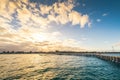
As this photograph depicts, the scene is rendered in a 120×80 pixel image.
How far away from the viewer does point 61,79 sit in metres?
21.6

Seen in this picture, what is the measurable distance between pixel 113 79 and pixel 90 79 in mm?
3814

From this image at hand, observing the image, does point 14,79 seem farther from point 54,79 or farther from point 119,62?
point 119,62

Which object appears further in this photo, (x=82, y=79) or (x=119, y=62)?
(x=119, y=62)

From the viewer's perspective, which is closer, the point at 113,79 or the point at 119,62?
the point at 113,79

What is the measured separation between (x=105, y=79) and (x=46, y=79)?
957cm

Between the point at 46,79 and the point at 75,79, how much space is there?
4.69 meters

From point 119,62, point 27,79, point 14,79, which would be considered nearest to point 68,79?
point 27,79

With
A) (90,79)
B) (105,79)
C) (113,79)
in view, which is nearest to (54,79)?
(90,79)

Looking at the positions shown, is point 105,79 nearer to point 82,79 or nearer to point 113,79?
point 113,79

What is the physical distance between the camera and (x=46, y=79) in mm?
21781

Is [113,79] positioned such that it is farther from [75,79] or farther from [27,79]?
[27,79]

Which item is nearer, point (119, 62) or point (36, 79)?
point (36, 79)

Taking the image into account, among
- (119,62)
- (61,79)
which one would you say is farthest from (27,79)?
(119,62)

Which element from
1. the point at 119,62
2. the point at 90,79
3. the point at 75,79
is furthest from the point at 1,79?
the point at 119,62
